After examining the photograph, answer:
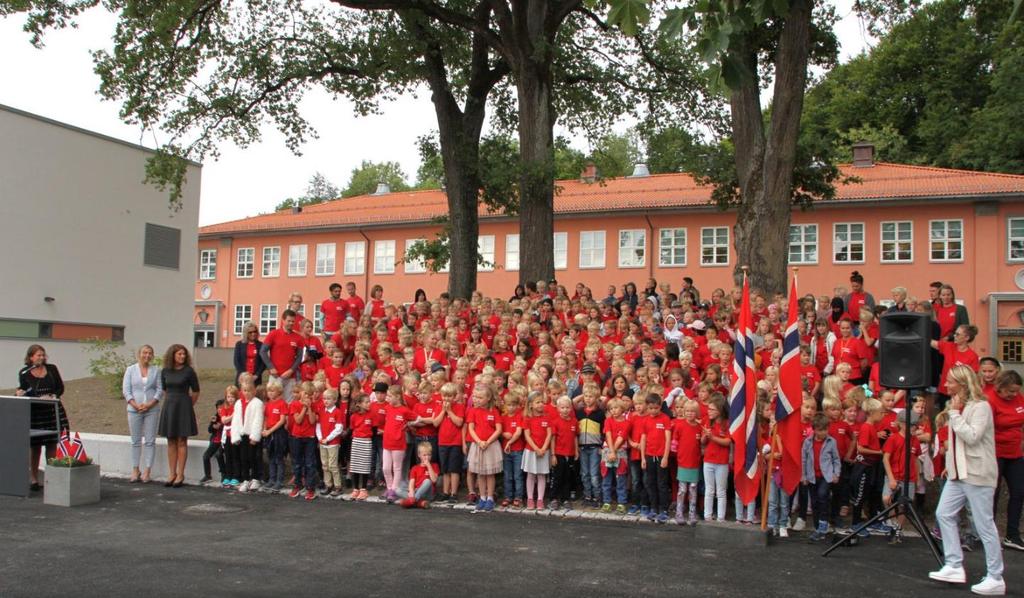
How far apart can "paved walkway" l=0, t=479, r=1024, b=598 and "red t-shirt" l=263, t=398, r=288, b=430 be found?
1.70 meters

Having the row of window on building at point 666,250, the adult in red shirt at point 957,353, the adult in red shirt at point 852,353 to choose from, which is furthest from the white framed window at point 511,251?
the adult in red shirt at point 957,353

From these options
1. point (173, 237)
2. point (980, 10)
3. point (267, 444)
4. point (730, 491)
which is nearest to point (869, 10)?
point (980, 10)

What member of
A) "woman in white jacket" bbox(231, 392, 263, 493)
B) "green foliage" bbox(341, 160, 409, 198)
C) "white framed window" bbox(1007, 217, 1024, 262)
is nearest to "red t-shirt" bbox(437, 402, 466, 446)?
"woman in white jacket" bbox(231, 392, 263, 493)

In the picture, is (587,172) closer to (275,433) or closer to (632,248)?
(632,248)

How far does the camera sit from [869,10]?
1600 cm

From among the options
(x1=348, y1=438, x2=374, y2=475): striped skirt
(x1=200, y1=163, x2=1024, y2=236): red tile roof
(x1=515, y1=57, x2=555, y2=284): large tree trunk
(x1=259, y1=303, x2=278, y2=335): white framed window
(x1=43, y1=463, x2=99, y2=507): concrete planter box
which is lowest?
(x1=43, y1=463, x2=99, y2=507): concrete planter box

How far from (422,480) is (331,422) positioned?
Answer: 149 cm

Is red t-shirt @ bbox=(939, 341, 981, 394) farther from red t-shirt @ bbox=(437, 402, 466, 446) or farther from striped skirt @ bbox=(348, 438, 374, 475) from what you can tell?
→ striped skirt @ bbox=(348, 438, 374, 475)

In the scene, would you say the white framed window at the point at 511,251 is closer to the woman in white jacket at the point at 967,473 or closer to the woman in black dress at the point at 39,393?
the woman in black dress at the point at 39,393

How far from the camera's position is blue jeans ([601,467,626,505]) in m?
10.6

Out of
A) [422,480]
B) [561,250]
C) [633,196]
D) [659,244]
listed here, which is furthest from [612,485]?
[561,250]

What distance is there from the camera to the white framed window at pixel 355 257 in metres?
49.2

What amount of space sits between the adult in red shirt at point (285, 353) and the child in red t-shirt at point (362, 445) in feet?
8.17

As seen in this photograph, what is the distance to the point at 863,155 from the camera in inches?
1626
